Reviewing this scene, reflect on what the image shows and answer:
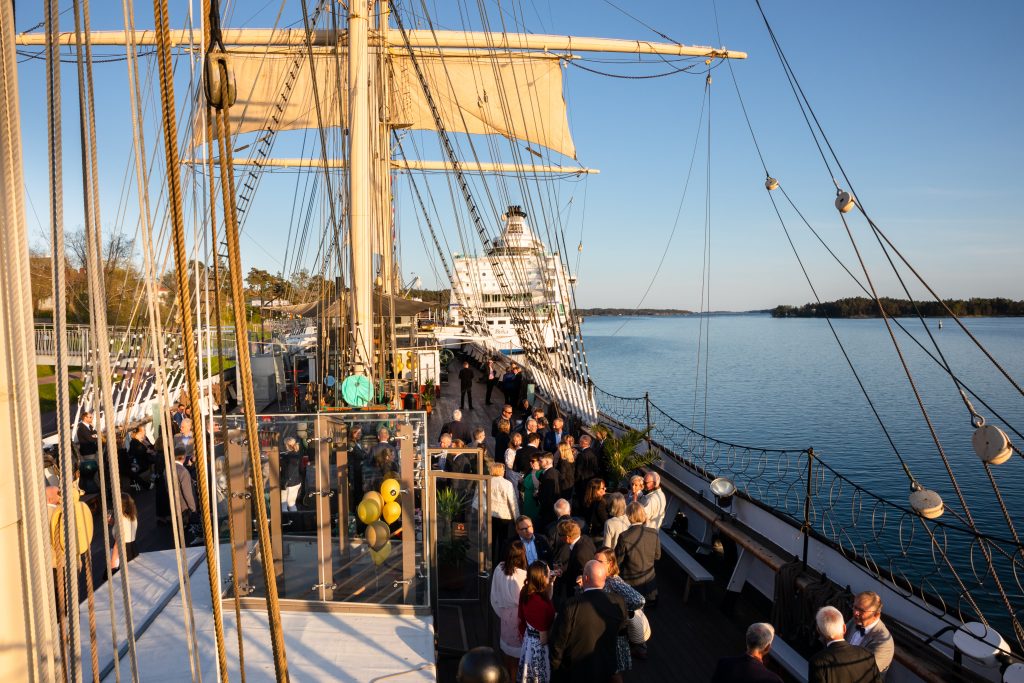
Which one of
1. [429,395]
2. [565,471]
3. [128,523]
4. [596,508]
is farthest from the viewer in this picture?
[429,395]

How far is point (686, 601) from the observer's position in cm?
650

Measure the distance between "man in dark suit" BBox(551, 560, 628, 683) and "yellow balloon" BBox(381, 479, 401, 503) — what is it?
1.45m

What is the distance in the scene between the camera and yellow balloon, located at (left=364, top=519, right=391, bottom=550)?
16.0ft

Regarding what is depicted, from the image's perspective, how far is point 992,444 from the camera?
4.27 m

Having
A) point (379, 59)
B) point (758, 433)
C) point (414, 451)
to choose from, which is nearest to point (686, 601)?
point (414, 451)

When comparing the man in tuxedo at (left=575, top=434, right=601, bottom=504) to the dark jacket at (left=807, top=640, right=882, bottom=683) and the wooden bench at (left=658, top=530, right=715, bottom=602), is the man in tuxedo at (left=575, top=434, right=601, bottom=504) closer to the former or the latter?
the wooden bench at (left=658, top=530, right=715, bottom=602)

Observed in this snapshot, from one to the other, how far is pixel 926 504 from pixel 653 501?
2311 mm

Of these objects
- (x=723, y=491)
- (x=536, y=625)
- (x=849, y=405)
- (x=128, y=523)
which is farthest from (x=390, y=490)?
(x=849, y=405)

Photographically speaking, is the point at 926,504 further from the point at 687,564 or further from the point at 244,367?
the point at 244,367

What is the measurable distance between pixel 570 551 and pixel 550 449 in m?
4.40

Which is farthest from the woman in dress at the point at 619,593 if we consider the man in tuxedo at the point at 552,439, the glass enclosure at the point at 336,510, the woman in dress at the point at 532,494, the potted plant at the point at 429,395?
the potted plant at the point at 429,395

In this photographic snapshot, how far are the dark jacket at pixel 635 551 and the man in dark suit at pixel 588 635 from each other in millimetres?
1512

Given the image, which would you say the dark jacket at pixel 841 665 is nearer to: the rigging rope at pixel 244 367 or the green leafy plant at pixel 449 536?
the rigging rope at pixel 244 367

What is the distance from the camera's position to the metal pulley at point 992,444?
4.20m
